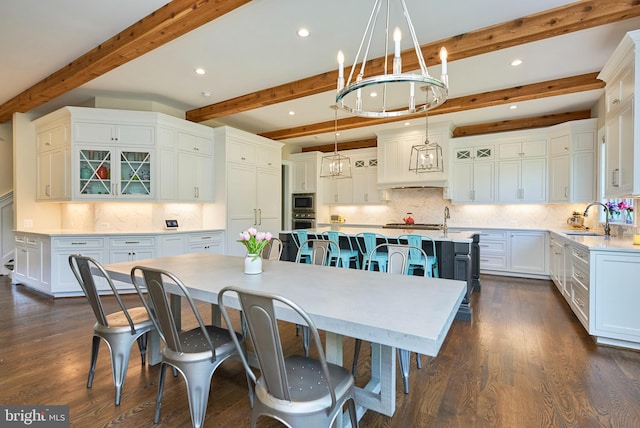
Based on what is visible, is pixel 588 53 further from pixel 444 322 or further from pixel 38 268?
pixel 38 268

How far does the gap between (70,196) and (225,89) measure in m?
2.65

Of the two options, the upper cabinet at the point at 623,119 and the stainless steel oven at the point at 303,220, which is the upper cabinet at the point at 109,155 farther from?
the upper cabinet at the point at 623,119

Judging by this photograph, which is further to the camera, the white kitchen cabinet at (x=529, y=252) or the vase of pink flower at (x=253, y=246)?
the white kitchen cabinet at (x=529, y=252)

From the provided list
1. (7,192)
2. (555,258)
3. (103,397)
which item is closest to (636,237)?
(555,258)

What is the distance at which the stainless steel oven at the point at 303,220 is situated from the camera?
290 inches

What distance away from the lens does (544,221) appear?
565 centimetres

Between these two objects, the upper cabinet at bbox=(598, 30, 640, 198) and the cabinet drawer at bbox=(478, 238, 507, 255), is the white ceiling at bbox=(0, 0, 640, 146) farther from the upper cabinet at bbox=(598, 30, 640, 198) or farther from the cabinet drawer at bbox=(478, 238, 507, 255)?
the cabinet drawer at bbox=(478, 238, 507, 255)

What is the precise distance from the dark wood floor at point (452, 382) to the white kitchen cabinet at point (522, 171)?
113 inches

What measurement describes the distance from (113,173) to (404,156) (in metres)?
5.04

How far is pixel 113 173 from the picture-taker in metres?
4.48

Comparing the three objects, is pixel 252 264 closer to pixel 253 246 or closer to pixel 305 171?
pixel 253 246

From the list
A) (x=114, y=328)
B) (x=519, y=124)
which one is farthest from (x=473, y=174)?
(x=114, y=328)

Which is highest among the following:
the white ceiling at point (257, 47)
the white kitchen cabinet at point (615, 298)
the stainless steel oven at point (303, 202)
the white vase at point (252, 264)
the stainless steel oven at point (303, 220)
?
the white ceiling at point (257, 47)

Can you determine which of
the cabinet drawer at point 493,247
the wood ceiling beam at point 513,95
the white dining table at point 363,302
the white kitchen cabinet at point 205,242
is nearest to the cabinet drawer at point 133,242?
the white kitchen cabinet at point 205,242
